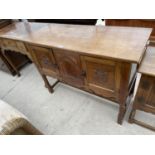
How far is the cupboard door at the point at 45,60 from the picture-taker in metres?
1.30

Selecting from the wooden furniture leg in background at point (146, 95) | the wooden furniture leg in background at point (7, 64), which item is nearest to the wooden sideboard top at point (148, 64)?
the wooden furniture leg in background at point (146, 95)

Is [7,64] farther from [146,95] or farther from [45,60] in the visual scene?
[146,95]

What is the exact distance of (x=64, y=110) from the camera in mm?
1698

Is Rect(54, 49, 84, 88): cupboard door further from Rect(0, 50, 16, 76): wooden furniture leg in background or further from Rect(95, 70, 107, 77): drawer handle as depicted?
Rect(0, 50, 16, 76): wooden furniture leg in background

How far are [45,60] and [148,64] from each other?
998mm

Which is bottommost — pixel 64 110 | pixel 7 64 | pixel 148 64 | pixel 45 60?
pixel 64 110

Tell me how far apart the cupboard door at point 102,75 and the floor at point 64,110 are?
17.9 inches

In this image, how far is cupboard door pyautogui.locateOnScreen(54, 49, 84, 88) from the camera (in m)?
1.13

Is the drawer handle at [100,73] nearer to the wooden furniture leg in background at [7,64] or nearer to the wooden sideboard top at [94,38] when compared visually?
the wooden sideboard top at [94,38]

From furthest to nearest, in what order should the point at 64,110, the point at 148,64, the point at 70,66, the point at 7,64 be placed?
the point at 7,64
the point at 64,110
the point at 70,66
the point at 148,64

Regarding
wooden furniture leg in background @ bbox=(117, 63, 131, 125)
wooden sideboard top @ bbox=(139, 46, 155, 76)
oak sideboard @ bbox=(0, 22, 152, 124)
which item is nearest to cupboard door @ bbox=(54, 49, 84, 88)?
oak sideboard @ bbox=(0, 22, 152, 124)

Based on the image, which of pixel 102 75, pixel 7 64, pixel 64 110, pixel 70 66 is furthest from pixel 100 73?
pixel 7 64
